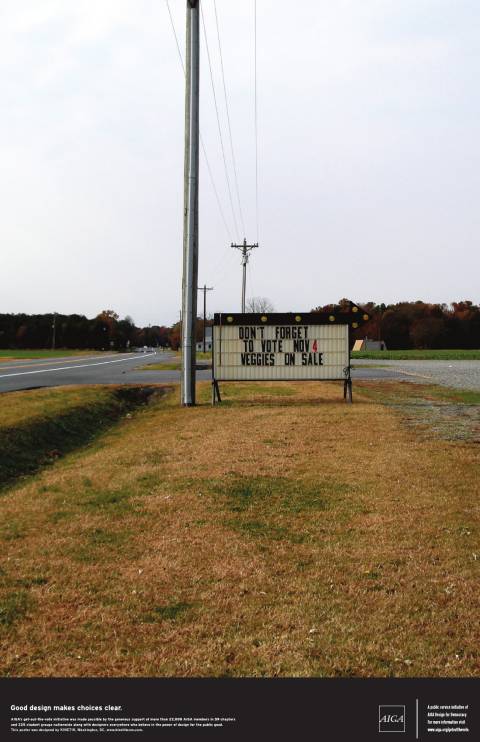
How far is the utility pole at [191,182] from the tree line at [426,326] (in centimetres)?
10213

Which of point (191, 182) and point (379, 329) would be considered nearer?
point (191, 182)

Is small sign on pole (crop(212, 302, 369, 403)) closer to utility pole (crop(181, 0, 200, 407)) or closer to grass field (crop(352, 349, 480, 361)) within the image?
utility pole (crop(181, 0, 200, 407))

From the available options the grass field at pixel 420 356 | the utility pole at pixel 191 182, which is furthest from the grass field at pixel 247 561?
the grass field at pixel 420 356

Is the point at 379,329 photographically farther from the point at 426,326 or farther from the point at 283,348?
the point at 283,348

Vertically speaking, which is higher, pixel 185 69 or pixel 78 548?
pixel 185 69

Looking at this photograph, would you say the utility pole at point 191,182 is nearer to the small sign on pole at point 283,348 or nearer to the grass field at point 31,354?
the small sign on pole at point 283,348

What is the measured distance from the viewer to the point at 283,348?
16.7 meters

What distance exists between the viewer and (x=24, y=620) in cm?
389

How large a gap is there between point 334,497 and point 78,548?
2686 mm

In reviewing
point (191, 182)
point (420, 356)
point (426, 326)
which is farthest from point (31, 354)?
point (426, 326)

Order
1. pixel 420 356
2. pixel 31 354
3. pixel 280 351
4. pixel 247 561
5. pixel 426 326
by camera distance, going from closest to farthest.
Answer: pixel 247 561, pixel 280 351, pixel 420 356, pixel 31 354, pixel 426 326

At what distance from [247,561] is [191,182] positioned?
12.7m
